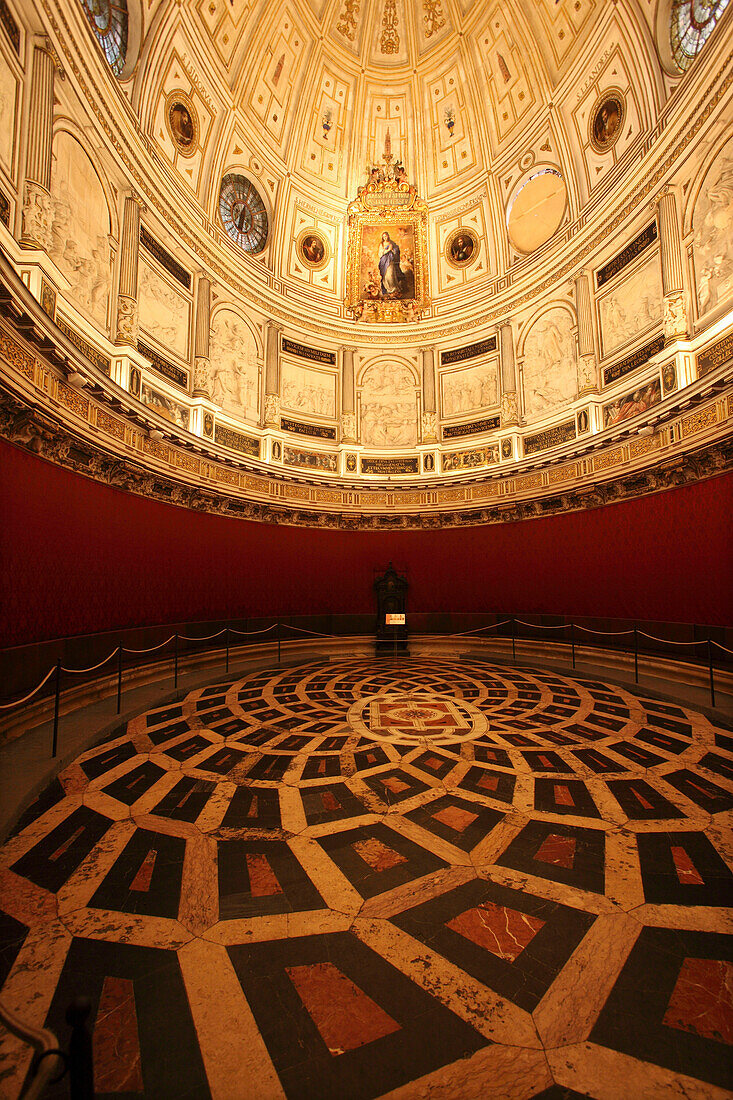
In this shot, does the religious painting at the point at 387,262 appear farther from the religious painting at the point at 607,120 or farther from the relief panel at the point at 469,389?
the religious painting at the point at 607,120

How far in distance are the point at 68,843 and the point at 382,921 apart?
2274mm

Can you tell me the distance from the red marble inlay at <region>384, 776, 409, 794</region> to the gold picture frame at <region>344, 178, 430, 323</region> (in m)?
15.0

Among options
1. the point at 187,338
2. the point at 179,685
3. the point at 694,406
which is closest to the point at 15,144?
the point at 187,338

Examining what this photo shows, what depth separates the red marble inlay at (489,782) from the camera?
3.69 m

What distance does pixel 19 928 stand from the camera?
222 centimetres

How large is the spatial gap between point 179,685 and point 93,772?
3.41 meters

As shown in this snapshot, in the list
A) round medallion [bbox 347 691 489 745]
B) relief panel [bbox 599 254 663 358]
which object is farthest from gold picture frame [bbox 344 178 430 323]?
round medallion [bbox 347 691 489 745]

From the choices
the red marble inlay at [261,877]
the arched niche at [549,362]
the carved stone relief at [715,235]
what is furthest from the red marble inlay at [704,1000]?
the arched niche at [549,362]

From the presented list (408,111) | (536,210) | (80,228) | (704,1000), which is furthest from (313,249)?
(704,1000)

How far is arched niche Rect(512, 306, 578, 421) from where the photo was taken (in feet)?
39.0

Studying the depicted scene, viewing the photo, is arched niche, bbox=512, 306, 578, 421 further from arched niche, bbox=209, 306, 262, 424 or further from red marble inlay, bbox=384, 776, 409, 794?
red marble inlay, bbox=384, 776, 409, 794

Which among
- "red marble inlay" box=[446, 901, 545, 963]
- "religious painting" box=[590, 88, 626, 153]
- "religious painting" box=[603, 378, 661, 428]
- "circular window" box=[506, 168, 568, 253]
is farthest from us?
"circular window" box=[506, 168, 568, 253]

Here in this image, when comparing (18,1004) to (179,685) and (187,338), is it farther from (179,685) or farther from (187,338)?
(187,338)

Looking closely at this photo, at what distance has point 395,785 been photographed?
3.76m
